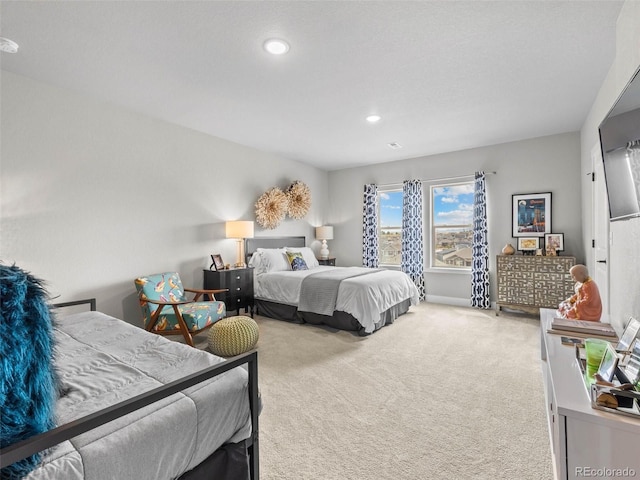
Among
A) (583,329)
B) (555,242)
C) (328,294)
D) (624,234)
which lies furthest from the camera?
(555,242)

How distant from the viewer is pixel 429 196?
19.2 ft

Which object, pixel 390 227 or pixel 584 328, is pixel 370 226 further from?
pixel 584 328

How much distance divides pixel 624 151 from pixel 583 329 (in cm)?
112

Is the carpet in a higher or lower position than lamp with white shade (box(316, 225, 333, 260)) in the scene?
lower

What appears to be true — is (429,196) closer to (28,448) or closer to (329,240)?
(329,240)

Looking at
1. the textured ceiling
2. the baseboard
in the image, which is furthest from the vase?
the textured ceiling

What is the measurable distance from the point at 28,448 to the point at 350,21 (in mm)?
2613

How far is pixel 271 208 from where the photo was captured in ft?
18.0

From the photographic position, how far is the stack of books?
199cm

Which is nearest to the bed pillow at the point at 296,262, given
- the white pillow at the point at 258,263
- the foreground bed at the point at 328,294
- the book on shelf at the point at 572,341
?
the foreground bed at the point at 328,294

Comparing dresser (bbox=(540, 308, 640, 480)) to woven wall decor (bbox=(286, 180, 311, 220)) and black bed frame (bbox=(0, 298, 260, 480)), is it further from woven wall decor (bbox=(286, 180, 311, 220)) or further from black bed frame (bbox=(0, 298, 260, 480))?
woven wall decor (bbox=(286, 180, 311, 220))

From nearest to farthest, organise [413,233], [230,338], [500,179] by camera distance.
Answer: [230,338] < [500,179] < [413,233]

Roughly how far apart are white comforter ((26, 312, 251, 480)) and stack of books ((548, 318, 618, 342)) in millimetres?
2049

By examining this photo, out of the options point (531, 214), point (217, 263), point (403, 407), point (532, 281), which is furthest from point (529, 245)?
point (217, 263)
